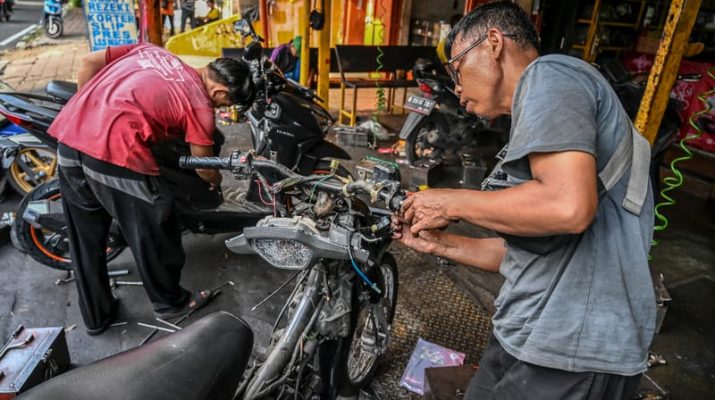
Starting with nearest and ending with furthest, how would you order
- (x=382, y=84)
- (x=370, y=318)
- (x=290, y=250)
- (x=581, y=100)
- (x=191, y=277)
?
(x=581, y=100), (x=290, y=250), (x=370, y=318), (x=191, y=277), (x=382, y=84)

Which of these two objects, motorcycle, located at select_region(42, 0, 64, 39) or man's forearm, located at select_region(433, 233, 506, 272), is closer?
man's forearm, located at select_region(433, 233, 506, 272)

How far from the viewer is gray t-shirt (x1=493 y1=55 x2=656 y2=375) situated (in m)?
1.13

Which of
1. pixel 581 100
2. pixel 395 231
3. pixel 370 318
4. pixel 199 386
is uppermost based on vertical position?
pixel 581 100

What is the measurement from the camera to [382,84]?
707 centimetres

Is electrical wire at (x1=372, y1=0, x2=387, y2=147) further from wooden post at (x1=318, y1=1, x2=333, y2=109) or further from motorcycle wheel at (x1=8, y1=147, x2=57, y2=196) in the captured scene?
motorcycle wheel at (x1=8, y1=147, x2=57, y2=196)

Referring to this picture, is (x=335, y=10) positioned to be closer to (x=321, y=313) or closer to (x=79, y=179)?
(x=79, y=179)

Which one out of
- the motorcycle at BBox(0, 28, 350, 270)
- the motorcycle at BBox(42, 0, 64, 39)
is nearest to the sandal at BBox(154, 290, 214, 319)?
the motorcycle at BBox(0, 28, 350, 270)

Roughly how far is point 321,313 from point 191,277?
6.63ft

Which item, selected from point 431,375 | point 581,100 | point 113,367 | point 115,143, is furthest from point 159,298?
point 581,100

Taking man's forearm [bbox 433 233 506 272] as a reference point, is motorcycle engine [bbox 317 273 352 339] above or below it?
below

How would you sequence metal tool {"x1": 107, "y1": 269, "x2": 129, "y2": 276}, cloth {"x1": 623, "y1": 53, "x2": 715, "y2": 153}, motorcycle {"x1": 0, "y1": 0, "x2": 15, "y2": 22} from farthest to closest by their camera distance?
motorcycle {"x1": 0, "y1": 0, "x2": 15, "y2": 22}, cloth {"x1": 623, "y1": 53, "x2": 715, "y2": 153}, metal tool {"x1": 107, "y1": 269, "x2": 129, "y2": 276}

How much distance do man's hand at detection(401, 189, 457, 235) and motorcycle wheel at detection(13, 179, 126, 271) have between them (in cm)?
284

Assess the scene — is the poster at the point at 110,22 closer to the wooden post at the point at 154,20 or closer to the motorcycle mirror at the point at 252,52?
the wooden post at the point at 154,20

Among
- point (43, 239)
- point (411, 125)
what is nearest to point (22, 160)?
point (43, 239)
